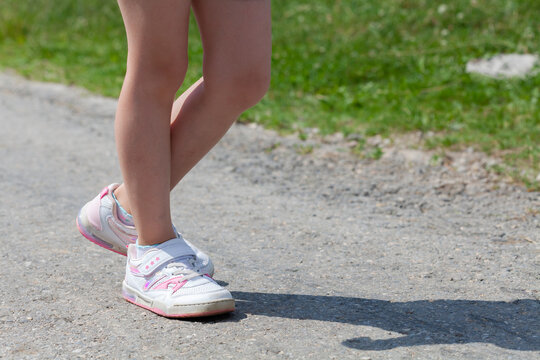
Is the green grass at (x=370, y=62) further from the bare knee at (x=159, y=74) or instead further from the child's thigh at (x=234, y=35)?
the bare knee at (x=159, y=74)

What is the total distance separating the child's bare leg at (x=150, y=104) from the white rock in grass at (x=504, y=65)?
3920 millimetres

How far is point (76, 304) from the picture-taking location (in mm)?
2150

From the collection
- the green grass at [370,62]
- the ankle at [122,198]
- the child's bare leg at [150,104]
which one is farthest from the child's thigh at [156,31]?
the green grass at [370,62]

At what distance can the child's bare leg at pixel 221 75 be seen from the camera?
6.36 ft

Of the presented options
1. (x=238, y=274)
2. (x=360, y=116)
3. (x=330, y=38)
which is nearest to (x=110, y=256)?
(x=238, y=274)

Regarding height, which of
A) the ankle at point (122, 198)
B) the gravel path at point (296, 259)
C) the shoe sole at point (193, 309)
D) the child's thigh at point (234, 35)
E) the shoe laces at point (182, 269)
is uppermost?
the child's thigh at point (234, 35)

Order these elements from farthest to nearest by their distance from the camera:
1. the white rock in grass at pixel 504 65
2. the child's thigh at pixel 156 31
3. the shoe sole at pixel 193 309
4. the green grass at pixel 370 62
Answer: the white rock in grass at pixel 504 65 → the green grass at pixel 370 62 → the shoe sole at pixel 193 309 → the child's thigh at pixel 156 31

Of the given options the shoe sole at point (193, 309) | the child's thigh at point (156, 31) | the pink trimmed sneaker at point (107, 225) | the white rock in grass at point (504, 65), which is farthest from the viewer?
the white rock in grass at point (504, 65)

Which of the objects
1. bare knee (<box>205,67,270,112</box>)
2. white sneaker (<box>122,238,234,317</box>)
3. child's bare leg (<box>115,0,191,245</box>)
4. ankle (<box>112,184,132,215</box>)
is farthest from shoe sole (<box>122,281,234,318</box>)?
bare knee (<box>205,67,270,112</box>)

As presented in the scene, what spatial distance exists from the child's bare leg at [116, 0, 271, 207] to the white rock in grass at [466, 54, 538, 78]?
376cm

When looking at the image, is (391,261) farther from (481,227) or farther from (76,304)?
(76,304)

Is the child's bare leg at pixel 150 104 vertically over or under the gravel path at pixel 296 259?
over

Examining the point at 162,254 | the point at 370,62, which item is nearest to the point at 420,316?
the point at 162,254

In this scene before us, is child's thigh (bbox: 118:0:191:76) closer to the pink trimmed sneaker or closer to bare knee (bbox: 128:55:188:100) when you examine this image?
bare knee (bbox: 128:55:188:100)
